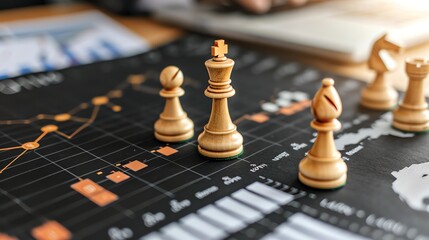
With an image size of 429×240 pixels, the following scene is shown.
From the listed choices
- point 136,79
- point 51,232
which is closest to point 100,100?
point 136,79

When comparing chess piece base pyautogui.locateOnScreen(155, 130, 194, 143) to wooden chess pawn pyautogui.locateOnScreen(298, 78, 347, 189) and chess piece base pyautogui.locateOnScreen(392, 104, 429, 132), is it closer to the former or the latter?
wooden chess pawn pyautogui.locateOnScreen(298, 78, 347, 189)

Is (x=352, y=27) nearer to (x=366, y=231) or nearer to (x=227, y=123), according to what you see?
(x=227, y=123)

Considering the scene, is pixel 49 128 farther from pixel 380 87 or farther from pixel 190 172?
pixel 380 87

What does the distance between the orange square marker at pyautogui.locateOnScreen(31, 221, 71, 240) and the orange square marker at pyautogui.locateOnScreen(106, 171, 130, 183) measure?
0.12 metres

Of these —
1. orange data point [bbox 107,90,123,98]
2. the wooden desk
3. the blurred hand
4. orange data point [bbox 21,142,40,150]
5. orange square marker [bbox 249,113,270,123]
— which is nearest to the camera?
orange data point [bbox 21,142,40,150]

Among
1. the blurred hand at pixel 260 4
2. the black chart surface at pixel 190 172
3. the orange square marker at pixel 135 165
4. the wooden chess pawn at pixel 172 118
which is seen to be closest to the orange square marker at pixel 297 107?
the black chart surface at pixel 190 172

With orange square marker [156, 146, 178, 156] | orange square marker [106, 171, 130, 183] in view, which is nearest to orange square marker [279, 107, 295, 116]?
orange square marker [156, 146, 178, 156]

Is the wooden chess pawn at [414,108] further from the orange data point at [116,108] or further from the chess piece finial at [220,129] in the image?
the orange data point at [116,108]

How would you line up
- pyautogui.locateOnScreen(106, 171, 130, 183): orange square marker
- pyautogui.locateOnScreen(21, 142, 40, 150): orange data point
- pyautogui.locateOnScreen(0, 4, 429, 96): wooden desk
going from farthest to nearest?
1. pyautogui.locateOnScreen(0, 4, 429, 96): wooden desk
2. pyautogui.locateOnScreen(21, 142, 40, 150): orange data point
3. pyautogui.locateOnScreen(106, 171, 130, 183): orange square marker

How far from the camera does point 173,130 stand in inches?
32.0

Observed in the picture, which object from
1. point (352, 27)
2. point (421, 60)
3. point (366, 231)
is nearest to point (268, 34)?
point (352, 27)

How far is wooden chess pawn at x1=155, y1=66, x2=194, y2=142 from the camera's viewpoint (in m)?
0.80

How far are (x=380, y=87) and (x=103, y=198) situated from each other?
59 cm

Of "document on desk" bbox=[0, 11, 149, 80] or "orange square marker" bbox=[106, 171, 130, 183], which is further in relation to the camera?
"document on desk" bbox=[0, 11, 149, 80]
